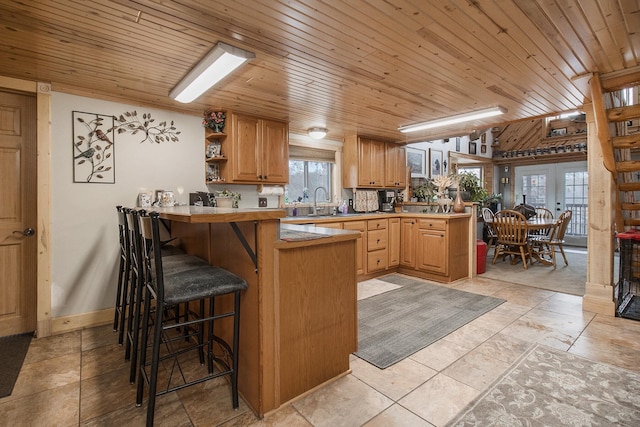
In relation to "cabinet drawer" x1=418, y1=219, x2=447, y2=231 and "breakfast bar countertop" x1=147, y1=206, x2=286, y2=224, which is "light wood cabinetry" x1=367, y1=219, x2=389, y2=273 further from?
"breakfast bar countertop" x1=147, y1=206, x2=286, y2=224

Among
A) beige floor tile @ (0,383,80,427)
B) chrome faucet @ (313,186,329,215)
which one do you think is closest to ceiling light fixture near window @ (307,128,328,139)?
chrome faucet @ (313,186,329,215)

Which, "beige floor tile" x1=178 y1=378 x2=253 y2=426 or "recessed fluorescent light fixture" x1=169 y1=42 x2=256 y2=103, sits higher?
"recessed fluorescent light fixture" x1=169 y1=42 x2=256 y2=103

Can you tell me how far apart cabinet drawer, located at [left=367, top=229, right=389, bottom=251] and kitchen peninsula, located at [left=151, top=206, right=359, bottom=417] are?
2504 millimetres

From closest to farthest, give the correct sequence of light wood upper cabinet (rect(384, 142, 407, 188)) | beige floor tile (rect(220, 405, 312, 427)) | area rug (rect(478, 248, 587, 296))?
beige floor tile (rect(220, 405, 312, 427)) → area rug (rect(478, 248, 587, 296)) → light wood upper cabinet (rect(384, 142, 407, 188))

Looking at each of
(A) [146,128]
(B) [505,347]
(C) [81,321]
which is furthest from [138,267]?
(B) [505,347]

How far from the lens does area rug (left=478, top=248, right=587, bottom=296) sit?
13.8ft

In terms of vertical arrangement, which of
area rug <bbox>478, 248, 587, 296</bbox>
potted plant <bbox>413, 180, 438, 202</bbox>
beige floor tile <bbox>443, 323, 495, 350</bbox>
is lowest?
beige floor tile <bbox>443, 323, 495, 350</bbox>

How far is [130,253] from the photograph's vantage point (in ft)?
7.95

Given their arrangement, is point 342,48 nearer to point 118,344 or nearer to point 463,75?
point 463,75

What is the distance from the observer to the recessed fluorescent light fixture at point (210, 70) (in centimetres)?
218

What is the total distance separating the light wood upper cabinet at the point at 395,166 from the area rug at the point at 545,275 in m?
2.05

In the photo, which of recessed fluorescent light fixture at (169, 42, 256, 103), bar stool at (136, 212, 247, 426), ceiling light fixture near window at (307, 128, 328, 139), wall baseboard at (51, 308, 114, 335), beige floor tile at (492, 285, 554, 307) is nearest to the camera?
bar stool at (136, 212, 247, 426)

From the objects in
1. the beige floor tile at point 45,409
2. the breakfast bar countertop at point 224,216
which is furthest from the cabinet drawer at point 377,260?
the beige floor tile at point 45,409

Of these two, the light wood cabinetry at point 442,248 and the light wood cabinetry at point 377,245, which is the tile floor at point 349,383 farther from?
the light wood cabinetry at point 377,245
